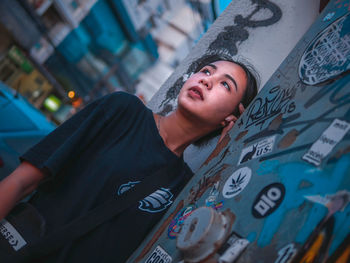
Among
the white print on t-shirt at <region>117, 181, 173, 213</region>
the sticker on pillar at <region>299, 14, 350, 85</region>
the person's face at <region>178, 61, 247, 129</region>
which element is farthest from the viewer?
the person's face at <region>178, 61, 247, 129</region>

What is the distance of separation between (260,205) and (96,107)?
104 centimetres

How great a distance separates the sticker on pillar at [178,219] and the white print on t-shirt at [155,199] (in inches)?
9.2

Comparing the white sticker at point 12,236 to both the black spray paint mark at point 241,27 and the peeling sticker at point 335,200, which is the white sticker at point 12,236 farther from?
the black spray paint mark at point 241,27

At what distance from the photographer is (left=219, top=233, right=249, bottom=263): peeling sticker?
0.62 m

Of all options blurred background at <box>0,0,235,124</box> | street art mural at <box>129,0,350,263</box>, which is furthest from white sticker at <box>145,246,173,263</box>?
blurred background at <box>0,0,235,124</box>

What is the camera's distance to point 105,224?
1.13m

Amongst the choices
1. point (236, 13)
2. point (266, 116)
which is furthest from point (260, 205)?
point (236, 13)

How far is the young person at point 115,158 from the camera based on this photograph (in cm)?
109

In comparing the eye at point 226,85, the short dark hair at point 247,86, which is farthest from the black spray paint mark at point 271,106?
the short dark hair at point 247,86

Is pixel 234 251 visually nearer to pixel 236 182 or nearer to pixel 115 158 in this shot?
pixel 236 182

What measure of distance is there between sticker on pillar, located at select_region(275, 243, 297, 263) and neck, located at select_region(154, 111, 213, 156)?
1040 millimetres

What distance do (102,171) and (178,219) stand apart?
0.50 m

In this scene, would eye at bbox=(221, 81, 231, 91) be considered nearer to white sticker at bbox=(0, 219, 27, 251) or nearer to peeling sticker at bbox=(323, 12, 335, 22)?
peeling sticker at bbox=(323, 12, 335, 22)

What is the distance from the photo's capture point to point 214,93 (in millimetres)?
1447
